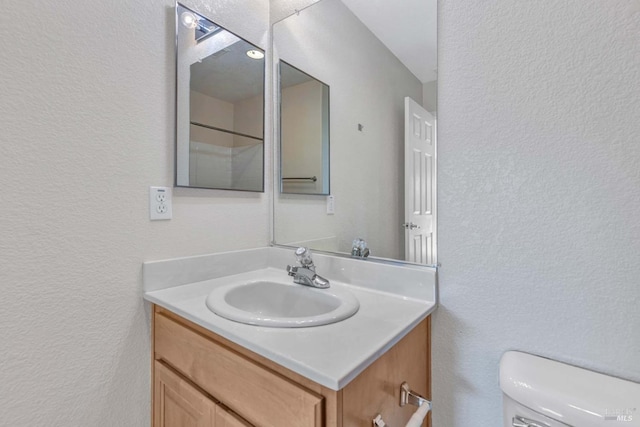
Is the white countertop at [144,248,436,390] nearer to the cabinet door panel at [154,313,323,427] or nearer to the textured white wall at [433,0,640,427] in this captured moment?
the cabinet door panel at [154,313,323,427]

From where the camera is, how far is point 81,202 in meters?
0.84

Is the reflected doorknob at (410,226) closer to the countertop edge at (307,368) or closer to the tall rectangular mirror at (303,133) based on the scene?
the countertop edge at (307,368)

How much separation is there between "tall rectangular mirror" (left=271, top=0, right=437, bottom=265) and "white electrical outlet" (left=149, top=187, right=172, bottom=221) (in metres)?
0.49

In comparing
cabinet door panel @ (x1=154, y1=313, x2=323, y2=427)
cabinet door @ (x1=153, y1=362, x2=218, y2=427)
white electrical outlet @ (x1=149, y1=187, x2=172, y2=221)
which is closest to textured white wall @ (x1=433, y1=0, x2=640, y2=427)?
cabinet door panel @ (x1=154, y1=313, x2=323, y2=427)

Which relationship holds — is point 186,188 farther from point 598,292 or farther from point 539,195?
point 598,292

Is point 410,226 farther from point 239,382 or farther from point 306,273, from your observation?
point 239,382

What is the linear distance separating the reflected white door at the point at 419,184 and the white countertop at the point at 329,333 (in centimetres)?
15

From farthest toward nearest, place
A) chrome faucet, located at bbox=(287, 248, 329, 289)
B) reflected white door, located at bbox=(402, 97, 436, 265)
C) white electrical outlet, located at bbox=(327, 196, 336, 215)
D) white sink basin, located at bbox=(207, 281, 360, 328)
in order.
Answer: white electrical outlet, located at bbox=(327, 196, 336, 215)
chrome faucet, located at bbox=(287, 248, 329, 289)
reflected white door, located at bbox=(402, 97, 436, 265)
white sink basin, located at bbox=(207, 281, 360, 328)

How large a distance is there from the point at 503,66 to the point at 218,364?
3.53 feet

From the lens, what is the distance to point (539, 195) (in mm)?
735

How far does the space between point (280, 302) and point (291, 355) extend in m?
0.54

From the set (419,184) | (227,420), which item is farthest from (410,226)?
(227,420)

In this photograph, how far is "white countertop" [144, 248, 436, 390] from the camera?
0.55m

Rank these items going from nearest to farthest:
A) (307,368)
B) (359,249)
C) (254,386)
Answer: (307,368), (254,386), (359,249)
